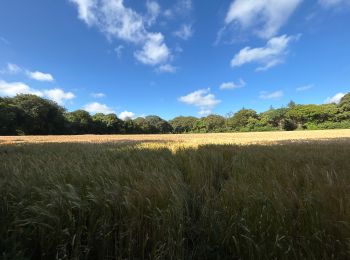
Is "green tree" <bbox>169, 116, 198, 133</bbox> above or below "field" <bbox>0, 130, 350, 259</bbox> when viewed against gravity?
above

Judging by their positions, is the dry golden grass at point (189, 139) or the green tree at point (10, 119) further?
the green tree at point (10, 119)

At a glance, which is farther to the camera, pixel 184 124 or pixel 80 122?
pixel 184 124

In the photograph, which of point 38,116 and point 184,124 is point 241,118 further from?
point 38,116

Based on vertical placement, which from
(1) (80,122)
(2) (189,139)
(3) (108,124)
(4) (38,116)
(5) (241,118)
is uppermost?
(5) (241,118)

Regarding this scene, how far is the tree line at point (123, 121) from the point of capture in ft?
189

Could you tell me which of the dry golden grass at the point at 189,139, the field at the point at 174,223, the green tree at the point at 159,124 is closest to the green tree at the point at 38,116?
the dry golden grass at the point at 189,139

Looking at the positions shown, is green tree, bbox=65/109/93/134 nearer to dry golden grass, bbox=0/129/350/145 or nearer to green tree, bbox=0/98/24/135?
green tree, bbox=0/98/24/135

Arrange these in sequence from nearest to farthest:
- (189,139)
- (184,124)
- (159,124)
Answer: (189,139) → (159,124) → (184,124)

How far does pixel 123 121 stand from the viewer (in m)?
82.5

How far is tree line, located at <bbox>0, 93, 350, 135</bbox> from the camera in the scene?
57.7m

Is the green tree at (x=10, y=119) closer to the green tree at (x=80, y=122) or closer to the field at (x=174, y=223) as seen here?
the green tree at (x=80, y=122)

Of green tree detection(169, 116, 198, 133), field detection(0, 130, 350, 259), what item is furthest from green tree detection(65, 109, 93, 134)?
field detection(0, 130, 350, 259)

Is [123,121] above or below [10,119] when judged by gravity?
above

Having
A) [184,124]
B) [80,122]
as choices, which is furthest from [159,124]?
[80,122]
